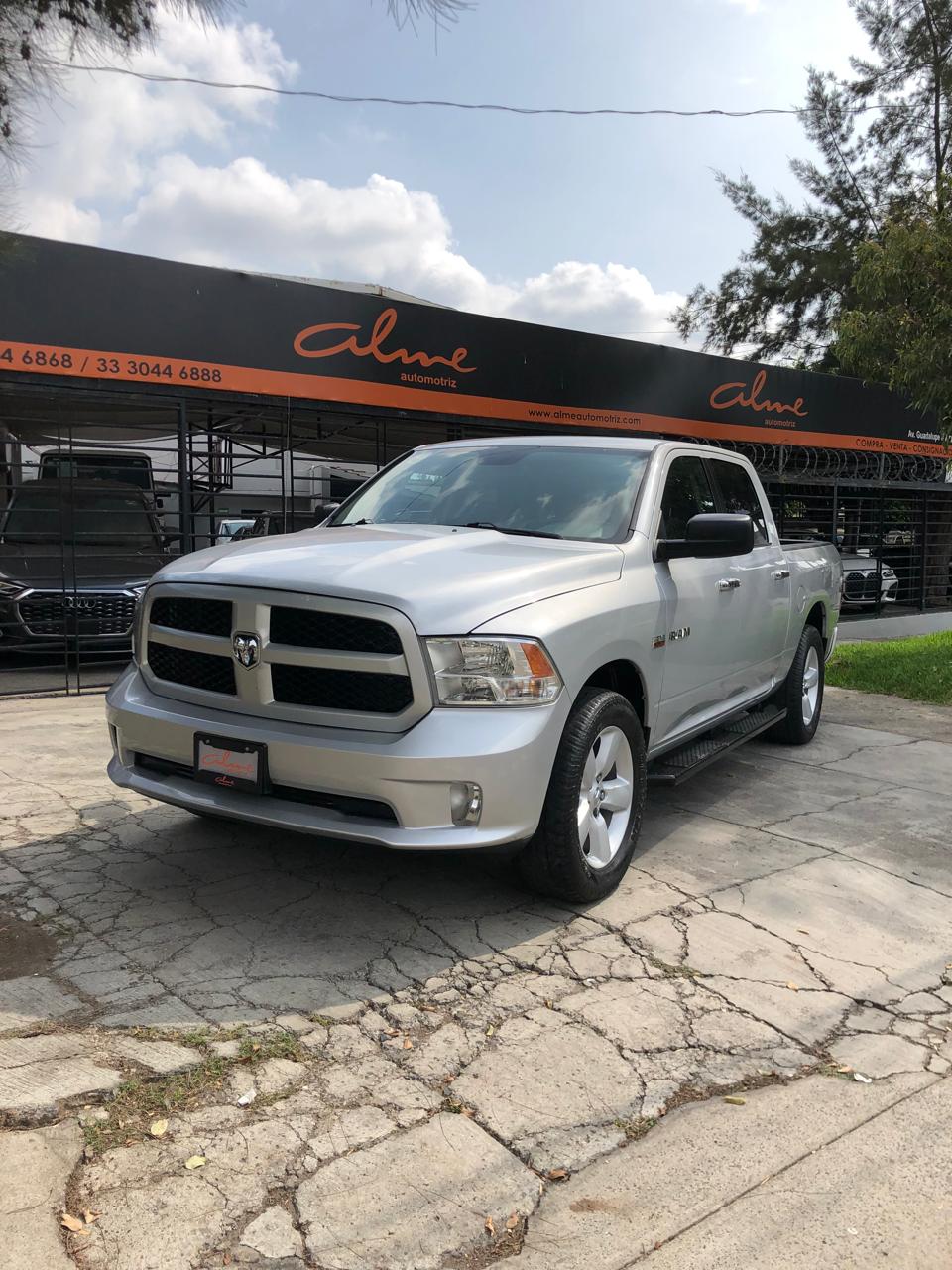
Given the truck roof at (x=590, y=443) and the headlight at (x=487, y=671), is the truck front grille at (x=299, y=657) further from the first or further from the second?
the truck roof at (x=590, y=443)

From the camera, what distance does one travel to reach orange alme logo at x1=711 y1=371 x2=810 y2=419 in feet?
47.1

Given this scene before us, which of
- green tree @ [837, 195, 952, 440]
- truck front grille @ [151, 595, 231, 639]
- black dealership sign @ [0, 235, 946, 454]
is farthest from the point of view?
green tree @ [837, 195, 952, 440]

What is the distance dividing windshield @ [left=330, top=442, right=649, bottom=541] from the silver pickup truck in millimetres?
15

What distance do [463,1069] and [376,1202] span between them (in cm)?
59

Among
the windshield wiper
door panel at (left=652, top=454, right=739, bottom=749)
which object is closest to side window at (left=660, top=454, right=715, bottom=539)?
door panel at (left=652, top=454, right=739, bottom=749)

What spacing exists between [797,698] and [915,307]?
8.17 m

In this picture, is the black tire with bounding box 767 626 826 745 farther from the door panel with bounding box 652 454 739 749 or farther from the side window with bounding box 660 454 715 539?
the side window with bounding box 660 454 715 539

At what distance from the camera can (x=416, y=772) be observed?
324 centimetres

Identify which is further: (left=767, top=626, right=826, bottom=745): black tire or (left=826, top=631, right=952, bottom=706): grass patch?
(left=826, top=631, right=952, bottom=706): grass patch

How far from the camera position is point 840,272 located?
23516 millimetres

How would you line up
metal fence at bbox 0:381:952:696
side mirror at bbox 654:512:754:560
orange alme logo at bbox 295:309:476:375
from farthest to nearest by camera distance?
1. orange alme logo at bbox 295:309:476:375
2. metal fence at bbox 0:381:952:696
3. side mirror at bbox 654:512:754:560

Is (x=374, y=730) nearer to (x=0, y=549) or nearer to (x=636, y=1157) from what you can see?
(x=636, y=1157)

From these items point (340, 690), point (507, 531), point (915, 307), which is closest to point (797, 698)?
point (507, 531)

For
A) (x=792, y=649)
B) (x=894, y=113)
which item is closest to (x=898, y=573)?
(x=894, y=113)
